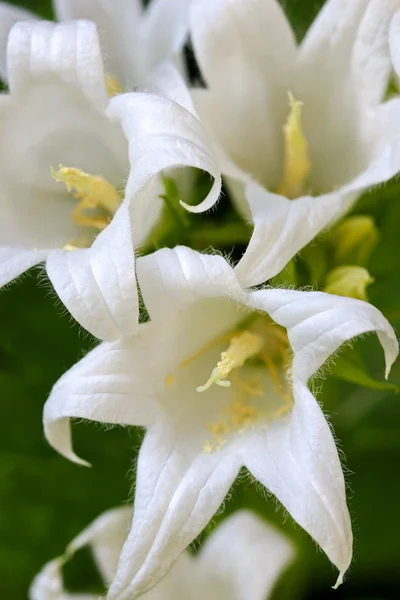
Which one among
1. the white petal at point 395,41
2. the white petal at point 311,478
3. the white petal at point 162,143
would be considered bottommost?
the white petal at point 311,478

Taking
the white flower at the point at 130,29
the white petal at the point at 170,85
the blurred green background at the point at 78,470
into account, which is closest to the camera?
the white petal at the point at 170,85

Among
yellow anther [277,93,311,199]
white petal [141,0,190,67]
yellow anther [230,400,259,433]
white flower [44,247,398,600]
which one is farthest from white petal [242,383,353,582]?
white petal [141,0,190,67]

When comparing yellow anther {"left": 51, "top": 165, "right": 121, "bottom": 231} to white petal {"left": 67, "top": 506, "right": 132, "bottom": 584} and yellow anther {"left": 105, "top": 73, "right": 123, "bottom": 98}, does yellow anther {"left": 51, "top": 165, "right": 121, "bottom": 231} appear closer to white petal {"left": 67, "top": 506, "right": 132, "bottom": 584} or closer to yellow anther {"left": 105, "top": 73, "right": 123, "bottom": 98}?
yellow anther {"left": 105, "top": 73, "right": 123, "bottom": 98}

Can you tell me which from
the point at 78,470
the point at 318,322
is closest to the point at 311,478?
the point at 318,322

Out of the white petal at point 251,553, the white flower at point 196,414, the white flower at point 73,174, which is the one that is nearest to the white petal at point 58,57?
the white flower at point 73,174

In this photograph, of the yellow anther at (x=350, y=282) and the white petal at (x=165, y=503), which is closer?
the white petal at (x=165, y=503)

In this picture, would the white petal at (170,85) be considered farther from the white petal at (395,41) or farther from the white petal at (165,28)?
the white petal at (395,41)
